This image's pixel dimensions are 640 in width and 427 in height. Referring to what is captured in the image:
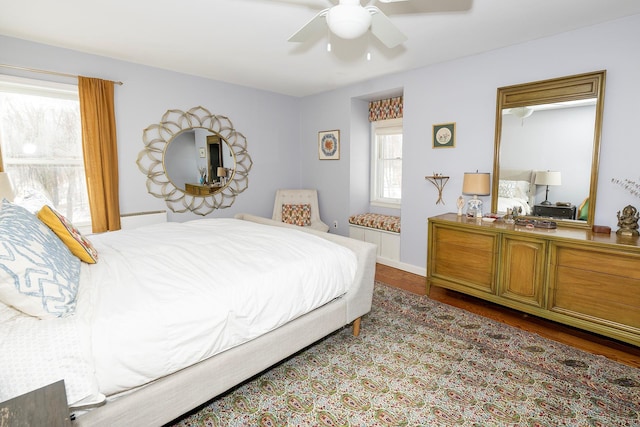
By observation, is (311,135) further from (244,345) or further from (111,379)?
(111,379)

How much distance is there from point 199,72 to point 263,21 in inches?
68.2

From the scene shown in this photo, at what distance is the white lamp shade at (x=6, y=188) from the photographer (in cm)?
228

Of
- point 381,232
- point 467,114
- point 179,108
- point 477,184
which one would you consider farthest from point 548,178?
point 179,108

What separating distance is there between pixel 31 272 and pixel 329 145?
13.3 feet

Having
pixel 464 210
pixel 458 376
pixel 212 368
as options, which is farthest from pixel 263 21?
pixel 458 376

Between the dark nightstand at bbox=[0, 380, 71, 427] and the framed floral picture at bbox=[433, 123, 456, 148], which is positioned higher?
the framed floral picture at bbox=[433, 123, 456, 148]

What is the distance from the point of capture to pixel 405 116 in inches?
155

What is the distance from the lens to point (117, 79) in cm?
346

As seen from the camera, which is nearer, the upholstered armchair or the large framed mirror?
the large framed mirror

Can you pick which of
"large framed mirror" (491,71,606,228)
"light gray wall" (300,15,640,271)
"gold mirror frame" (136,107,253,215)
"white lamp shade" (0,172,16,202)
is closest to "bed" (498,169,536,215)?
"large framed mirror" (491,71,606,228)

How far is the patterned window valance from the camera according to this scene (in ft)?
14.4

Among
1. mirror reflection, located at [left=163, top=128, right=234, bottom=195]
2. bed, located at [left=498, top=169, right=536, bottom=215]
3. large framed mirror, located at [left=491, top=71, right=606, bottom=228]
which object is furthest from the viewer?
mirror reflection, located at [left=163, top=128, right=234, bottom=195]

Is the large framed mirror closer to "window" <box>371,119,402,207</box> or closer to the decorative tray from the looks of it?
the decorative tray

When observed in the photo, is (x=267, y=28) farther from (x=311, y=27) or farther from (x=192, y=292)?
(x=192, y=292)
